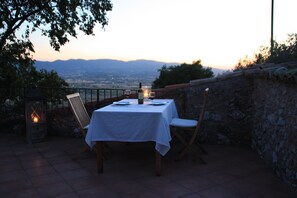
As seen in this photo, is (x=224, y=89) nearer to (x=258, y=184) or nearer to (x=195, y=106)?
(x=195, y=106)

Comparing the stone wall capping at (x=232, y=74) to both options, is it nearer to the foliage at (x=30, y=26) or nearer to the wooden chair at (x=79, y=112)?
the wooden chair at (x=79, y=112)

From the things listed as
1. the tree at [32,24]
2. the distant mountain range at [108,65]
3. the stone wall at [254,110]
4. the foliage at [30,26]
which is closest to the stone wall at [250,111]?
the stone wall at [254,110]

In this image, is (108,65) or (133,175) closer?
(133,175)

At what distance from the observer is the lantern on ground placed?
4.52 meters

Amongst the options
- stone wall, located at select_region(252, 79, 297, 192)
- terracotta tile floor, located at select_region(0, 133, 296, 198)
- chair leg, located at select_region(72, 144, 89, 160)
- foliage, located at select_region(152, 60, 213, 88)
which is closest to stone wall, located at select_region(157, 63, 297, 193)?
stone wall, located at select_region(252, 79, 297, 192)

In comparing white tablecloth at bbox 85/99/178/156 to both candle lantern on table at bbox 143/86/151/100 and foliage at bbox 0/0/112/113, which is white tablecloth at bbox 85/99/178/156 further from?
foliage at bbox 0/0/112/113

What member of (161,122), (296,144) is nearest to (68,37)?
(161,122)

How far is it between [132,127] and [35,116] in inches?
94.7

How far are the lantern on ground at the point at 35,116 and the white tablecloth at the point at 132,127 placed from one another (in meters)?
1.95

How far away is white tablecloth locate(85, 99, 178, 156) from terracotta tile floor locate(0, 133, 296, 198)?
41 cm

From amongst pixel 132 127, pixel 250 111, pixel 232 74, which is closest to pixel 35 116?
pixel 132 127

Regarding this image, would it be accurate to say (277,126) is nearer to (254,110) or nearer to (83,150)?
(254,110)

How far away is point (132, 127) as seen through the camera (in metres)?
3.00

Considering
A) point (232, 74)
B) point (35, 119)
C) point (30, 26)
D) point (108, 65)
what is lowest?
point (35, 119)
